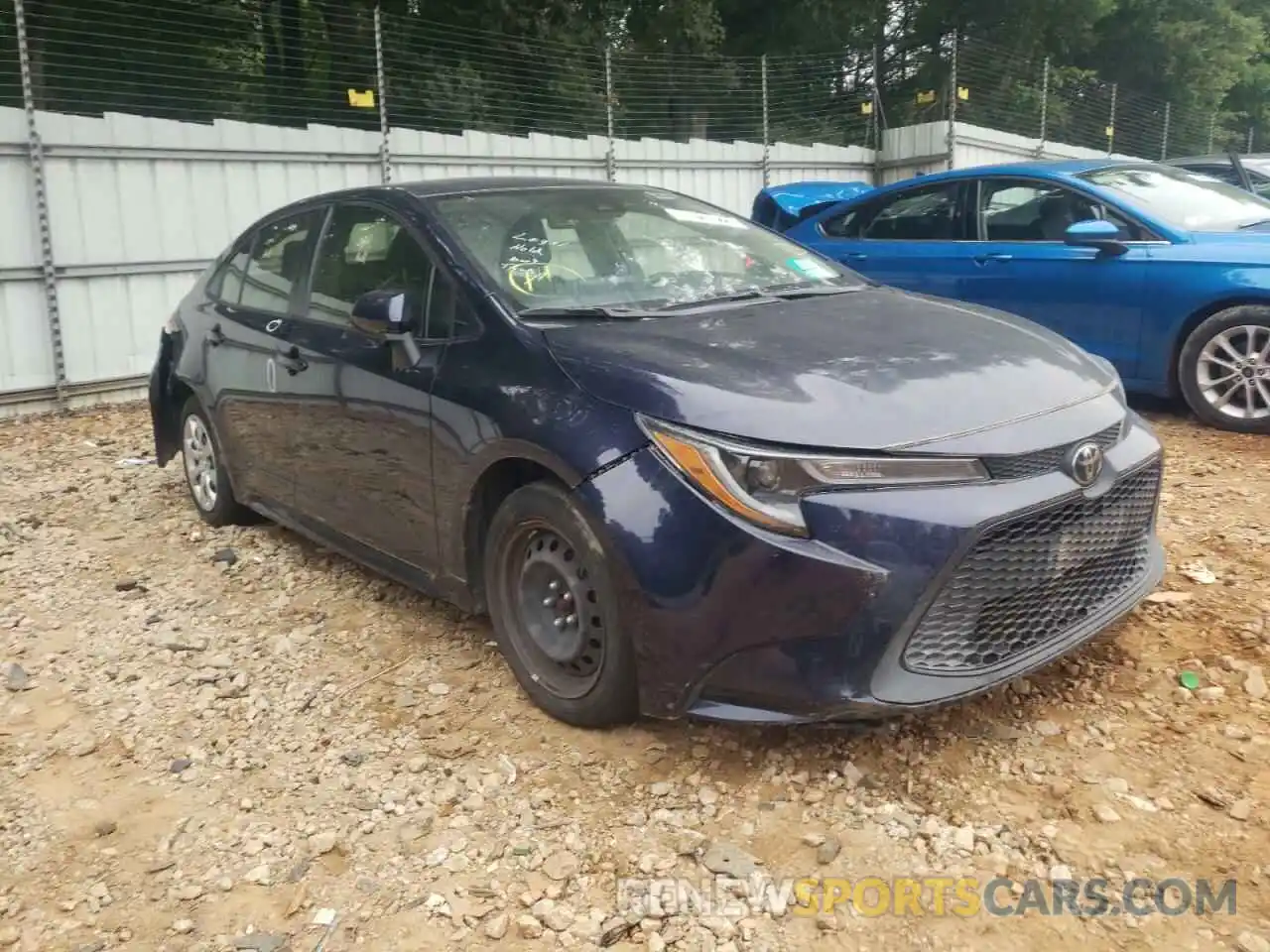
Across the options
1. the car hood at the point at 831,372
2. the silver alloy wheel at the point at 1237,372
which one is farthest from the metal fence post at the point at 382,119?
the car hood at the point at 831,372

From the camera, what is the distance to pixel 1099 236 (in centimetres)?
610

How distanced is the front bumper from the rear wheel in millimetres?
2877

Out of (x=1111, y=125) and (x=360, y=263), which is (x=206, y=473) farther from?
(x=1111, y=125)

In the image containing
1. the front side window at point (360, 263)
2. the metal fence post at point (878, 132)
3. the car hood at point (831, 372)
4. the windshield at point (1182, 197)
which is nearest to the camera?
the car hood at point (831, 372)

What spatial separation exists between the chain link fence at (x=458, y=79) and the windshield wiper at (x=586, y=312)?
20.1ft

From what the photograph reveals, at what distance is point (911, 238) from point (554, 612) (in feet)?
16.0

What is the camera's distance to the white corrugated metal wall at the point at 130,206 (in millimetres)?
7613

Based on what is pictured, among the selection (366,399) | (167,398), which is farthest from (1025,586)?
(167,398)

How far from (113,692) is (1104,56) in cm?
2532

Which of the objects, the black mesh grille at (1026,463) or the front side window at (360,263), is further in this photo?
the front side window at (360,263)

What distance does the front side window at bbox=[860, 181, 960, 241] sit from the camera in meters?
6.97

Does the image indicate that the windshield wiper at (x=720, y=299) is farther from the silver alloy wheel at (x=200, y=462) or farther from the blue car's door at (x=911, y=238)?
the blue car's door at (x=911, y=238)

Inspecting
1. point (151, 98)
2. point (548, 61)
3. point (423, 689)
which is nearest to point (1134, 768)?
point (423, 689)

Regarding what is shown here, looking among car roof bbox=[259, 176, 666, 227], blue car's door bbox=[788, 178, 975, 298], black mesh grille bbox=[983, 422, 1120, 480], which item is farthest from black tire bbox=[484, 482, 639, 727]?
blue car's door bbox=[788, 178, 975, 298]
